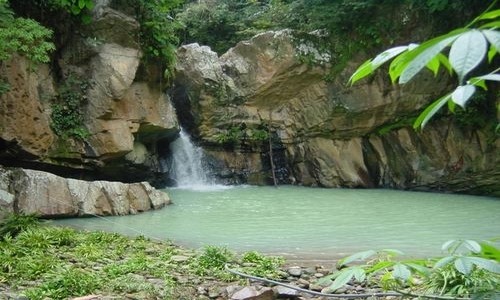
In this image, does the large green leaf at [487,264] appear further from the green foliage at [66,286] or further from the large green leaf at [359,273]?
the green foliage at [66,286]

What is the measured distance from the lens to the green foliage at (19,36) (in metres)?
7.60

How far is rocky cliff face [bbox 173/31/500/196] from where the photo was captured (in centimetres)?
1367

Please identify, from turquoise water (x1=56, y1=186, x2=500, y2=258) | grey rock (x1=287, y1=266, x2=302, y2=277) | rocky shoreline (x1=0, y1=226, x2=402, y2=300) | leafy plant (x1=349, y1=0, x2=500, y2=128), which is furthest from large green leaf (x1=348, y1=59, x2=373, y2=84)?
turquoise water (x1=56, y1=186, x2=500, y2=258)

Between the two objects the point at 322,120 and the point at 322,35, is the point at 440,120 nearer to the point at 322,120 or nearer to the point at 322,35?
the point at 322,120

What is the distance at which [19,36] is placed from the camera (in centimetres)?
785

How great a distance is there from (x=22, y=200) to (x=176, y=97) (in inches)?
306

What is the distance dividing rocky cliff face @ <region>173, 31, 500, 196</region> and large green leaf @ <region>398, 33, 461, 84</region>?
13.2 meters

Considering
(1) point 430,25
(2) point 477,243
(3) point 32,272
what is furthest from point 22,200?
(1) point 430,25

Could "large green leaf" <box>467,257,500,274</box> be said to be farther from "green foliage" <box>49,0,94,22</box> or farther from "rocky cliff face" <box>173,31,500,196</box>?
"rocky cliff face" <box>173,31,500,196</box>

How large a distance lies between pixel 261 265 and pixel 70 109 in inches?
294

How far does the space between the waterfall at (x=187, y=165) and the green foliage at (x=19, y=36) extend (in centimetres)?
622

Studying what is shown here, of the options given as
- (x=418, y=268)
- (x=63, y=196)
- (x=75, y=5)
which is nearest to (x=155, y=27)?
(x=75, y=5)

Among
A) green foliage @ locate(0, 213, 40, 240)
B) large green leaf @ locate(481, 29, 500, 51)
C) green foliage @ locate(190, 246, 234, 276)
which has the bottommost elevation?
green foliage @ locate(190, 246, 234, 276)

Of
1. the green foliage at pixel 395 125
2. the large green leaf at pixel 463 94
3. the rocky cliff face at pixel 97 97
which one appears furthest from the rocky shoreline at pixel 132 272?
the green foliage at pixel 395 125
